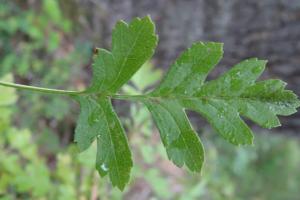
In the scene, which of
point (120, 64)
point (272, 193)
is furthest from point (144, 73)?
point (272, 193)

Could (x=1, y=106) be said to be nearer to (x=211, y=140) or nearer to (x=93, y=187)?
(x=93, y=187)

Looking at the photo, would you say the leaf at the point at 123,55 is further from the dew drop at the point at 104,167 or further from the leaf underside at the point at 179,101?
the dew drop at the point at 104,167

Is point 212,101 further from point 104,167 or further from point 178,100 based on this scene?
point 104,167

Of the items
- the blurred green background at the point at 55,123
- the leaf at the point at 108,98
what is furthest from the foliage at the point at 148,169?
the leaf at the point at 108,98

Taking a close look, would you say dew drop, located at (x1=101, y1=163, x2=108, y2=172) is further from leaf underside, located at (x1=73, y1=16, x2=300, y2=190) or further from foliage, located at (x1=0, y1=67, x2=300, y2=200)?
foliage, located at (x1=0, y1=67, x2=300, y2=200)

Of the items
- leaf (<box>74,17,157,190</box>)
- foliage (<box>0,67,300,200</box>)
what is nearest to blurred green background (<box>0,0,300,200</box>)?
foliage (<box>0,67,300,200</box>)

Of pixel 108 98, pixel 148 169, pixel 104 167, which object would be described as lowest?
pixel 148 169

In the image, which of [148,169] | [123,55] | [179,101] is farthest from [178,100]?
[148,169]
